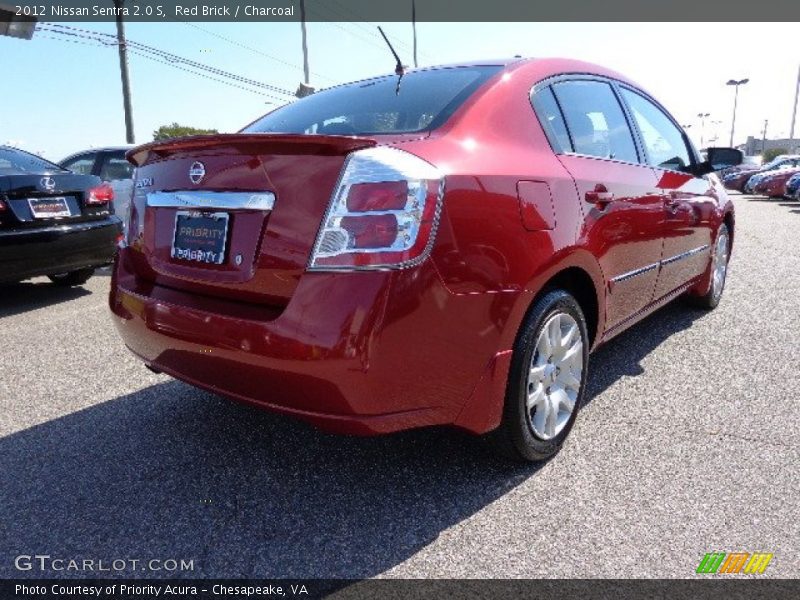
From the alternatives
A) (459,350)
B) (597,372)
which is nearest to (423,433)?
(459,350)

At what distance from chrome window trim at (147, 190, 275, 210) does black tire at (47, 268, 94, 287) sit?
14.5ft

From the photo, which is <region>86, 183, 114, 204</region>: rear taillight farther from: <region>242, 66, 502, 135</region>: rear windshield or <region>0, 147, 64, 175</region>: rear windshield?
<region>242, 66, 502, 135</region>: rear windshield

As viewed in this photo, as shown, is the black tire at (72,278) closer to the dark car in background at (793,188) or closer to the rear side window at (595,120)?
the rear side window at (595,120)

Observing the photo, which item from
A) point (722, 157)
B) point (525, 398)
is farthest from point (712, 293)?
point (525, 398)

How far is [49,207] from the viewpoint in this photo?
196 inches

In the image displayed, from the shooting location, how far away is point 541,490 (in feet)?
7.33

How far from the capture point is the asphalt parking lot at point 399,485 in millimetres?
1896

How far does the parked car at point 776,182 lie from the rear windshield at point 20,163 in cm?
2137

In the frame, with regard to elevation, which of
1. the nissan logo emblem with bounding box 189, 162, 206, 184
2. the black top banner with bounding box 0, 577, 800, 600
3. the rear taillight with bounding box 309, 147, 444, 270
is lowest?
the black top banner with bounding box 0, 577, 800, 600

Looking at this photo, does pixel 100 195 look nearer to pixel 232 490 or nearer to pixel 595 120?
pixel 232 490

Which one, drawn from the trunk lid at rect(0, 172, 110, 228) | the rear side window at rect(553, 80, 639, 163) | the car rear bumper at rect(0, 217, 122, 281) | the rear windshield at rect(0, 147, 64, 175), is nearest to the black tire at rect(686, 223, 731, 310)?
the rear side window at rect(553, 80, 639, 163)

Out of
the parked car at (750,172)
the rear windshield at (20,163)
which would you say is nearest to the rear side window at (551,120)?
the rear windshield at (20,163)

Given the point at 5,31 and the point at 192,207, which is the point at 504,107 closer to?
the point at 192,207

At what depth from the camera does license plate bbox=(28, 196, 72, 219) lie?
4.88 metres
